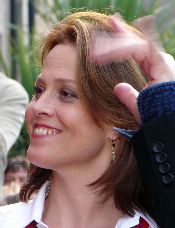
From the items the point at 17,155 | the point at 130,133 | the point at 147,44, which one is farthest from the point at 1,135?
the point at 147,44

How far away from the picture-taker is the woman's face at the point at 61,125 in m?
2.38

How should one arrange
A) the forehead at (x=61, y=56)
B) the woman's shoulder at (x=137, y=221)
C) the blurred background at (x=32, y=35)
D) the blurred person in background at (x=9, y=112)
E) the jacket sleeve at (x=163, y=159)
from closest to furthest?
1. the jacket sleeve at (x=163, y=159)
2. the woman's shoulder at (x=137, y=221)
3. the forehead at (x=61, y=56)
4. the blurred person in background at (x=9, y=112)
5. the blurred background at (x=32, y=35)

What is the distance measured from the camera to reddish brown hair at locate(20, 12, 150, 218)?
8.02 feet

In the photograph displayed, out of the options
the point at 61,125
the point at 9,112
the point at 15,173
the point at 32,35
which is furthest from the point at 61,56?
the point at 32,35

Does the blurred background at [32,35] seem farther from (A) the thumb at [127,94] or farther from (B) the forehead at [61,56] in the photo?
(A) the thumb at [127,94]

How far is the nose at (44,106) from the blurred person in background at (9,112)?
234cm

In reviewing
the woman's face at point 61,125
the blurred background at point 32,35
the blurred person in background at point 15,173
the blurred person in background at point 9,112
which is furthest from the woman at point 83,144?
the blurred person in background at point 15,173

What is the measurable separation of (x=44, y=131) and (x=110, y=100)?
0.82ft

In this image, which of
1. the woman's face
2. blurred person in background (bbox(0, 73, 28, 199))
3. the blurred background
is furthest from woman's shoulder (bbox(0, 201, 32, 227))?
blurred person in background (bbox(0, 73, 28, 199))

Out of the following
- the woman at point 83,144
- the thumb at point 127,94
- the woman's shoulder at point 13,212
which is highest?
the thumb at point 127,94

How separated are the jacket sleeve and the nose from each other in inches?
21.4

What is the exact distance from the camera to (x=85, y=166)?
2.46 metres

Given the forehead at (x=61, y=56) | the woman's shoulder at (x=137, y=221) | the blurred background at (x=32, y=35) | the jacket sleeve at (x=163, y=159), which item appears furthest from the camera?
the blurred background at (x=32, y=35)

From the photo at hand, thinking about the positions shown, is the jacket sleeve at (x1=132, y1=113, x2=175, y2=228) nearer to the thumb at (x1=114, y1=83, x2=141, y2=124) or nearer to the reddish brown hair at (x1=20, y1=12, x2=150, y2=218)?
the thumb at (x1=114, y1=83, x2=141, y2=124)
